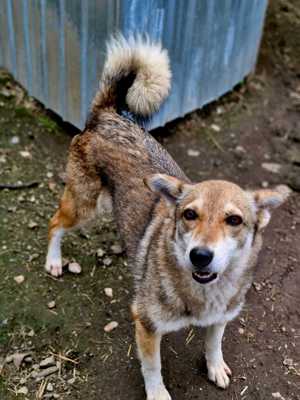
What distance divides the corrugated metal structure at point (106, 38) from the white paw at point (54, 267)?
1.49m

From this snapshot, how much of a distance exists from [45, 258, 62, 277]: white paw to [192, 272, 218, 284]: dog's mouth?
1.65 metres

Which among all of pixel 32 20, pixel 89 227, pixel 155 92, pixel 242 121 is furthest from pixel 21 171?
pixel 242 121

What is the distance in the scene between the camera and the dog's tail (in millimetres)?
3836

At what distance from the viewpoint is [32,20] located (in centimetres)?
538

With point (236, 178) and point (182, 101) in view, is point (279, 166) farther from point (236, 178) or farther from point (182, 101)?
point (182, 101)

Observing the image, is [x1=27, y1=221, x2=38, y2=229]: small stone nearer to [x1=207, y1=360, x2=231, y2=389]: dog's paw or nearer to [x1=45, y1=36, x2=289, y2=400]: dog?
[x1=45, y1=36, x2=289, y2=400]: dog

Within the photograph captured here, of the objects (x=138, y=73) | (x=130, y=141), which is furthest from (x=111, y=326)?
(x=138, y=73)

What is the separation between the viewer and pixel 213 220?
2.95 m

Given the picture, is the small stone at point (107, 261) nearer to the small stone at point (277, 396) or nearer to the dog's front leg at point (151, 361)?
the dog's front leg at point (151, 361)

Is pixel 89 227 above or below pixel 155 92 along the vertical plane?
below

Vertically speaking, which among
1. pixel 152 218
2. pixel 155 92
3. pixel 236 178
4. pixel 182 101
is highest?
pixel 155 92

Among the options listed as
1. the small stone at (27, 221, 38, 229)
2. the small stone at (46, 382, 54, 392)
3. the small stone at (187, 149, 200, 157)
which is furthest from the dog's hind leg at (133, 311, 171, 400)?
the small stone at (187, 149, 200, 157)

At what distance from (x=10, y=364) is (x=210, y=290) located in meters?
1.49

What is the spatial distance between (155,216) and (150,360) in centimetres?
87
